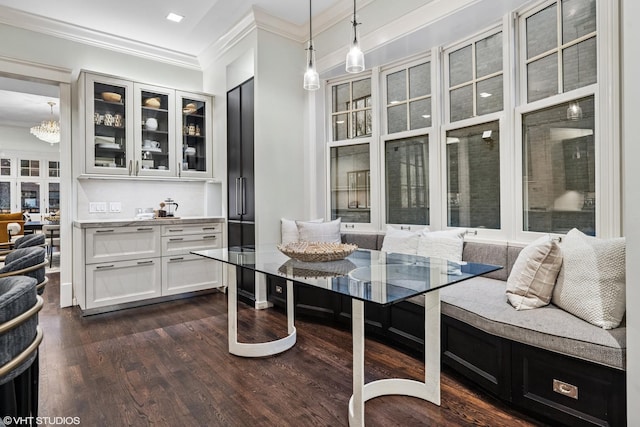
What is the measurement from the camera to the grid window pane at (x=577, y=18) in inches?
90.6

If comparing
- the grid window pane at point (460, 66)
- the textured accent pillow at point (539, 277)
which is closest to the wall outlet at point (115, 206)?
the grid window pane at point (460, 66)

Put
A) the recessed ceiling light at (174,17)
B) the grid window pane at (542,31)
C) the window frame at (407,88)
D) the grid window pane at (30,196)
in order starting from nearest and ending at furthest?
the grid window pane at (542,31) < the window frame at (407,88) < the recessed ceiling light at (174,17) < the grid window pane at (30,196)

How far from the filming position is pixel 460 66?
128 inches

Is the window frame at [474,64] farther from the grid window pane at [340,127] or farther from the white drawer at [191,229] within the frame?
the white drawer at [191,229]

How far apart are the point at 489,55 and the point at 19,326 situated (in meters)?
3.41

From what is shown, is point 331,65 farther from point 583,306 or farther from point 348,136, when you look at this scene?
point 583,306

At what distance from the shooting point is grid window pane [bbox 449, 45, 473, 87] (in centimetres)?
317

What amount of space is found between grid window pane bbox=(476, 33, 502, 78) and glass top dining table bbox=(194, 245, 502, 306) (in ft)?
5.81

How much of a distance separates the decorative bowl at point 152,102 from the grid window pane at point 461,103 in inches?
130

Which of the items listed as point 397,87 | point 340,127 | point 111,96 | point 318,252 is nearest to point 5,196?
point 111,96

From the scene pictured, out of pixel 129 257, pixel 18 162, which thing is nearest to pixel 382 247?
pixel 129 257

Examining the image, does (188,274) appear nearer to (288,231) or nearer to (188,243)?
(188,243)

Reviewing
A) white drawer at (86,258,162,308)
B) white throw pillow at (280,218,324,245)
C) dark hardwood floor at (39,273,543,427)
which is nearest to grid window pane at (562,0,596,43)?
dark hardwood floor at (39,273,543,427)

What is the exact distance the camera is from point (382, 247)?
11.2 ft
